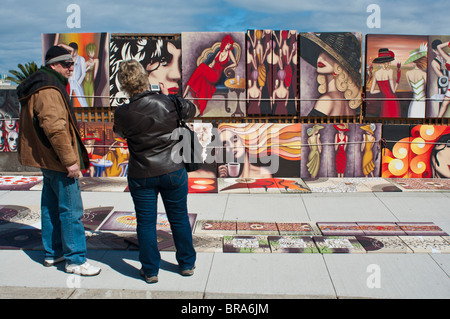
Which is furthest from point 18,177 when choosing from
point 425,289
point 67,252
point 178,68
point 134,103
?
point 425,289

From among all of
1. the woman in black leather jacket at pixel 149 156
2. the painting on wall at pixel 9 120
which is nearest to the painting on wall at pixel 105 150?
the painting on wall at pixel 9 120

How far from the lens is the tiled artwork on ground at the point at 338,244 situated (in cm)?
384

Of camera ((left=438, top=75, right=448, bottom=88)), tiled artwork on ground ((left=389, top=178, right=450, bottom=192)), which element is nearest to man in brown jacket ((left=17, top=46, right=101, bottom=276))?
tiled artwork on ground ((left=389, top=178, right=450, bottom=192))

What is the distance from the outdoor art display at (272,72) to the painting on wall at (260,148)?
323 millimetres

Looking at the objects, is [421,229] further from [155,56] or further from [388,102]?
[155,56]

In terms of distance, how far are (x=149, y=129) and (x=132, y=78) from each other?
398mm

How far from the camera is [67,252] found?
341cm

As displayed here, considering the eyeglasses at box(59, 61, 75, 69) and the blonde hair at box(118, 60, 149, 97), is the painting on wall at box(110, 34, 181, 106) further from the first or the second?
the blonde hair at box(118, 60, 149, 97)

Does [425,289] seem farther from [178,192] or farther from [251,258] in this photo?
[178,192]

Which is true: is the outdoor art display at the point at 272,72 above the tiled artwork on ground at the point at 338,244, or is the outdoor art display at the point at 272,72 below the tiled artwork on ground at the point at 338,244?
above

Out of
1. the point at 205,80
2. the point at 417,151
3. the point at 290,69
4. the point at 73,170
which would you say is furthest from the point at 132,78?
the point at 417,151

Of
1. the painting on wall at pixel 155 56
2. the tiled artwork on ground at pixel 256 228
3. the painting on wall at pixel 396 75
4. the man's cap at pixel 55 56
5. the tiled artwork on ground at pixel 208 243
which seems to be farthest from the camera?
the painting on wall at pixel 155 56

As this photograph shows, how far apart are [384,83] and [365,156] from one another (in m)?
1.25

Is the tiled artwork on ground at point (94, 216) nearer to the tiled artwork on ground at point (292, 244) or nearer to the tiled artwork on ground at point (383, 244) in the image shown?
the tiled artwork on ground at point (292, 244)
